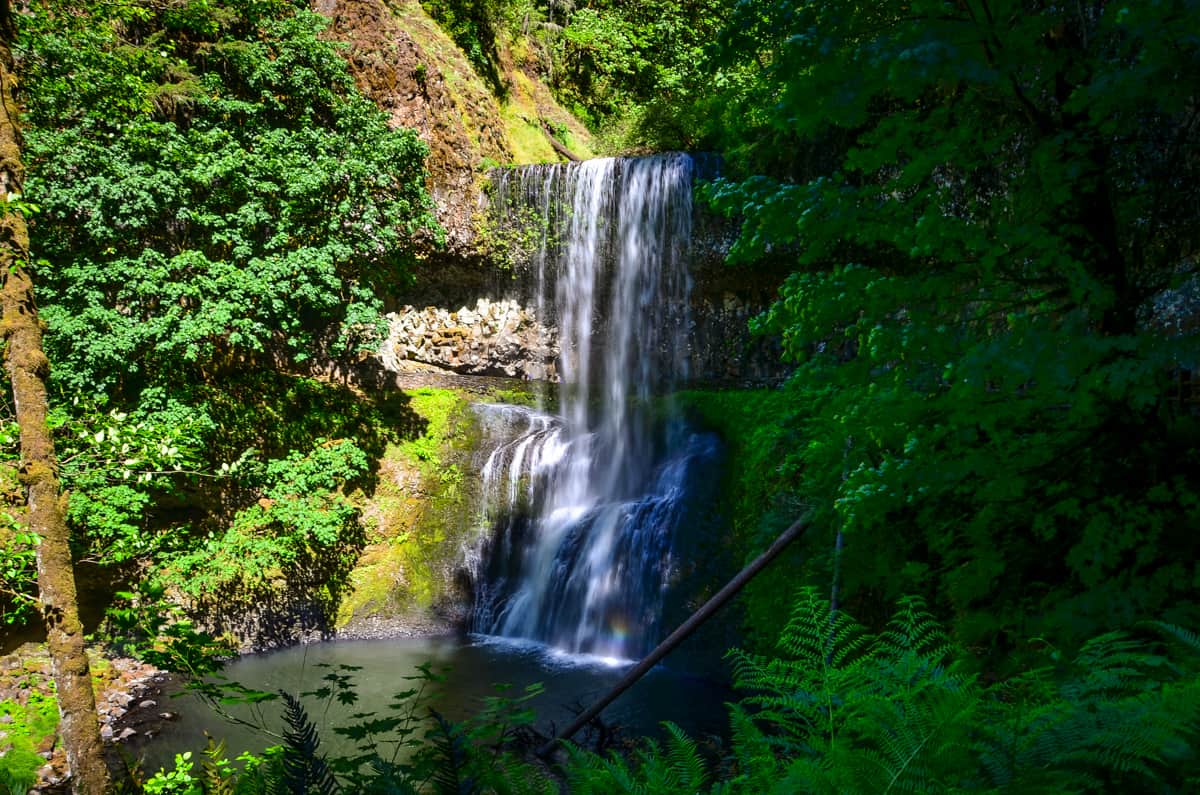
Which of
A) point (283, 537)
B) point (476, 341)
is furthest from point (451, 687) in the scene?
Result: point (476, 341)

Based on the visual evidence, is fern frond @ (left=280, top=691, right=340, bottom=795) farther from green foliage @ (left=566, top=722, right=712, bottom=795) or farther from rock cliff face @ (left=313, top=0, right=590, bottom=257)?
rock cliff face @ (left=313, top=0, right=590, bottom=257)

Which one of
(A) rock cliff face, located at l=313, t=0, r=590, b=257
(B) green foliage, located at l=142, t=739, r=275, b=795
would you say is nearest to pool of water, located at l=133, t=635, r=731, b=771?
(B) green foliage, located at l=142, t=739, r=275, b=795

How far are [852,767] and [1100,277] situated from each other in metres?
3.48

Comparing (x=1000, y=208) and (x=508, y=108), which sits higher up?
(x=508, y=108)

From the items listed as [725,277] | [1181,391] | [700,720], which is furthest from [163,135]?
[1181,391]

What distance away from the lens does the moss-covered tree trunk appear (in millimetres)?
4004

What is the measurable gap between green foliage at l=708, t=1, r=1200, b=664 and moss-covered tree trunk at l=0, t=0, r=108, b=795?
4077mm

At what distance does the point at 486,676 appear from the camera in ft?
31.0

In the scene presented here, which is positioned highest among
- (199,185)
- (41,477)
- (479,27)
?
(479,27)

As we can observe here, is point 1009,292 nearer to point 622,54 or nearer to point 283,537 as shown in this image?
point 283,537

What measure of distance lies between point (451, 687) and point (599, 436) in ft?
17.1

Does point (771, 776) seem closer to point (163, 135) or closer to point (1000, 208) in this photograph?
point (1000, 208)

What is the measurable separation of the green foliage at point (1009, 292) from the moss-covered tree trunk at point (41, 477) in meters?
4.08

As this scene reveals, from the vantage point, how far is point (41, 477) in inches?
163
